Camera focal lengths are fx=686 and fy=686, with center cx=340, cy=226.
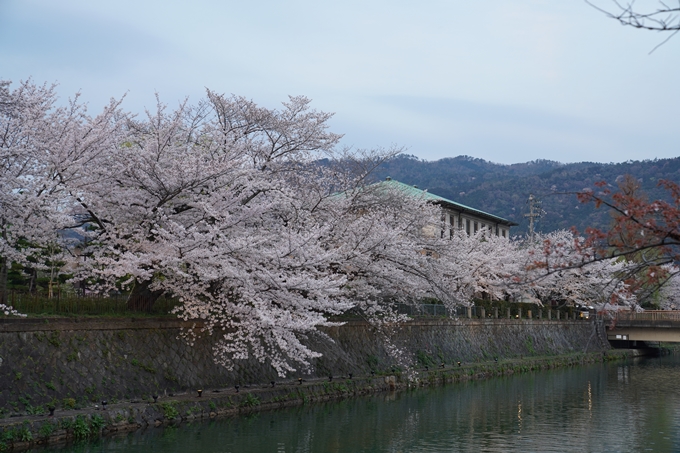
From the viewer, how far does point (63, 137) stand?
1920 cm

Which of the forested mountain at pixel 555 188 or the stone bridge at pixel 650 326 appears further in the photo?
the forested mountain at pixel 555 188

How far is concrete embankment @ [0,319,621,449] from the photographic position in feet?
53.4

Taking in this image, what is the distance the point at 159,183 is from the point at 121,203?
4.77 ft

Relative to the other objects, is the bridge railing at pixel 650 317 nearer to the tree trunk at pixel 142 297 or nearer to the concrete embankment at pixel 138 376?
the concrete embankment at pixel 138 376

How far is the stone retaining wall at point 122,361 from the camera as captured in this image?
16.7 meters

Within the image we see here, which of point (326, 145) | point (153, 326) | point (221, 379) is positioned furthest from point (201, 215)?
point (326, 145)

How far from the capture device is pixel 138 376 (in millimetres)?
19578

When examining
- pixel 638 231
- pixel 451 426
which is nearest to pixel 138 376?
pixel 451 426

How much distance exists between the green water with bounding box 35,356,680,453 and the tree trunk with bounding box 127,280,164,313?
451 cm

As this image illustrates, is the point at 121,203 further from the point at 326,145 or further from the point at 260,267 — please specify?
the point at 326,145

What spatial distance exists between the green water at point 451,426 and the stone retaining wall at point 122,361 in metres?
1.78

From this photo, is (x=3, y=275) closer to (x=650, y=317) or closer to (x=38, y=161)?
(x=38, y=161)

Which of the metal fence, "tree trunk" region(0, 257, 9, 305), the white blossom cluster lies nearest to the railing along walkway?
the white blossom cluster

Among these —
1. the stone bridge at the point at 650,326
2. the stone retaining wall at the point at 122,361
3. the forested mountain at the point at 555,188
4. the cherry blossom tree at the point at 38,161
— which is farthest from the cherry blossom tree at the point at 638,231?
the forested mountain at the point at 555,188
